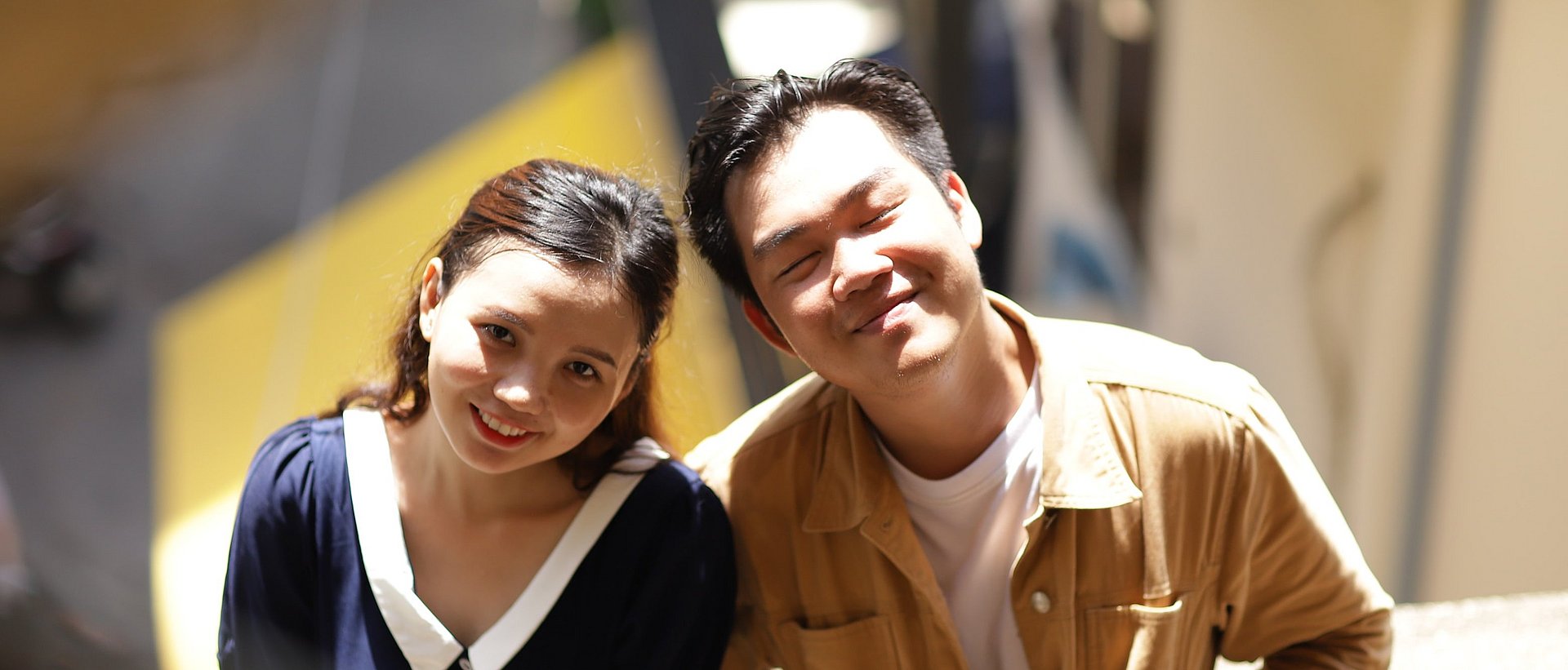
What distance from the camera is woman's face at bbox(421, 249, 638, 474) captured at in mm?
1431

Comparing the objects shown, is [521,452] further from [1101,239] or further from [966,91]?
[1101,239]

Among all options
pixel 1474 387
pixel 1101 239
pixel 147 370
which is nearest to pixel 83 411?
pixel 147 370

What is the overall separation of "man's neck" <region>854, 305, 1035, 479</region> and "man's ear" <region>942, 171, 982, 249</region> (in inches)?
4.0

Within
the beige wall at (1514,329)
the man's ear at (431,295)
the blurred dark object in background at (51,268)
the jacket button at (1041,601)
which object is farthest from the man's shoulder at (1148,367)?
the beige wall at (1514,329)

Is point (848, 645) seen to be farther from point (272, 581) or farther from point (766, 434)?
point (272, 581)

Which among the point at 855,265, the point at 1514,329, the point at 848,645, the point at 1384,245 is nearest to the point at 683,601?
the point at 848,645

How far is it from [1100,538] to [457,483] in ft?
2.61

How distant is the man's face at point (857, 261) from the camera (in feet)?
4.79

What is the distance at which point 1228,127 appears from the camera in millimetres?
4090

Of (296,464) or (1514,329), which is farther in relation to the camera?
(1514,329)

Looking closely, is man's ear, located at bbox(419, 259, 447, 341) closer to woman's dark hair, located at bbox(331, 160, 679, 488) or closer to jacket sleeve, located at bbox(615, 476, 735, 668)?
woman's dark hair, located at bbox(331, 160, 679, 488)

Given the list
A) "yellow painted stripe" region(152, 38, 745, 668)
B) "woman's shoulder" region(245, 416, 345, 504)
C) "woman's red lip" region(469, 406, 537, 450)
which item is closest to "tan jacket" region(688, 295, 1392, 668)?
"yellow painted stripe" region(152, 38, 745, 668)

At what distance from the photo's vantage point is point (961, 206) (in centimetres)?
166

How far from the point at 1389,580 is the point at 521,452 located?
9.31ft
